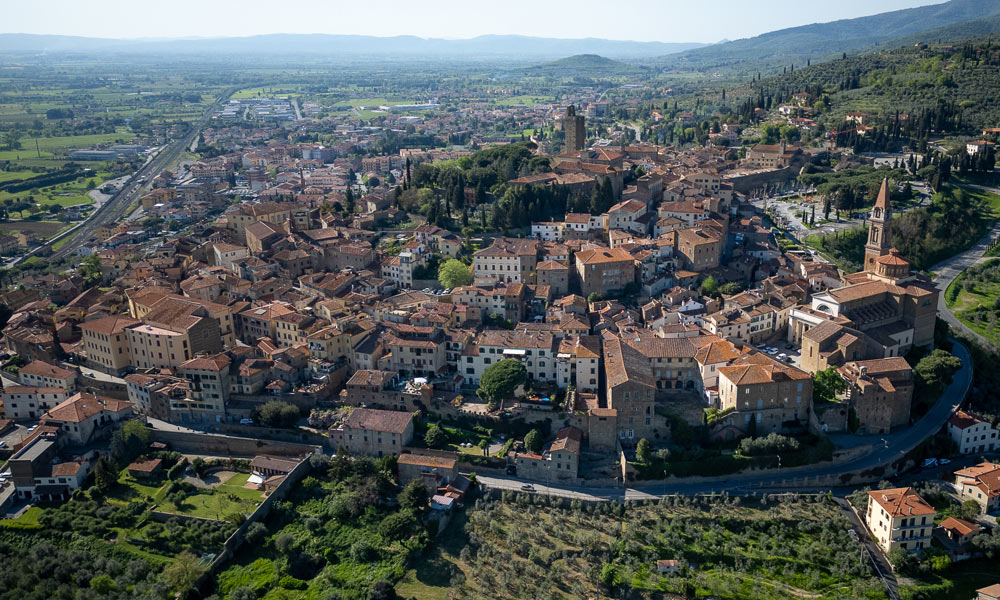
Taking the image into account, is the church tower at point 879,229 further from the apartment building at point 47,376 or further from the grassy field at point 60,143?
the grassy field at point 60,143

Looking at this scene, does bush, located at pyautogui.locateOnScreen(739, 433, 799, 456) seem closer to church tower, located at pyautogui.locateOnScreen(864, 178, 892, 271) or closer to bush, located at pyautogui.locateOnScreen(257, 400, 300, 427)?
church tower, located at pyautogui.locateOnScreen(864, 178, 892, 271)

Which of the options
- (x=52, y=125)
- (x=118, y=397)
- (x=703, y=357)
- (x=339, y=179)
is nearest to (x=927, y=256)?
(x=703, y=357)

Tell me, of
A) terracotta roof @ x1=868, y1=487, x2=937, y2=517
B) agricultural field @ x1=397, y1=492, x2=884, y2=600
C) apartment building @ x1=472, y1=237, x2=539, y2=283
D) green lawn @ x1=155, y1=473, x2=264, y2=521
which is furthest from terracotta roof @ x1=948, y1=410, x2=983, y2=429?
green lawn @ x1=155, y1=473, x2=264, y2=521

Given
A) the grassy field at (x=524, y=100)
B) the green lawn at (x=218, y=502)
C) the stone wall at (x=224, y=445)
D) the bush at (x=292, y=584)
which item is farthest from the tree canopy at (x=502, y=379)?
the grassy field at (x=524, y=100)

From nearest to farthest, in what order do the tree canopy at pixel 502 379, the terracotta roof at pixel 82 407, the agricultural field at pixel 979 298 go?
the tree canopy at pixel 502 379, the terracotta roof at pixel 82 407, the agricultural field at pixel 979 298

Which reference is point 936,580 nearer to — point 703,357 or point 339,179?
point 703,357

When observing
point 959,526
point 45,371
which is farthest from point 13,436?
point 959,526

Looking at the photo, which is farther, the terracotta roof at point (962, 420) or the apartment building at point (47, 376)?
the apartment building at point (47, 376)

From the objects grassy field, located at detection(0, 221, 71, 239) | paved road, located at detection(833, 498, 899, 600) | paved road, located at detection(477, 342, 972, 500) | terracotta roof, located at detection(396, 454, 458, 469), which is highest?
grassy field, located at detection(0, 221, 71, 239)
